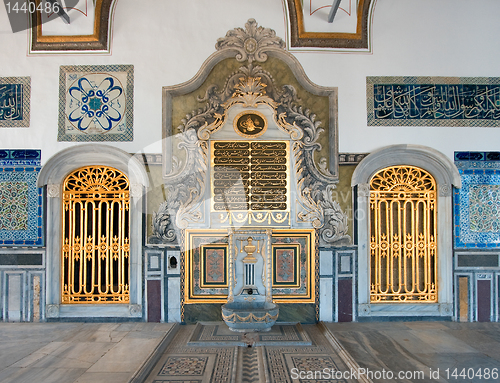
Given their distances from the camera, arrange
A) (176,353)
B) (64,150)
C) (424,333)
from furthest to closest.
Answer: (64,150) < (424,333) < (176,353)

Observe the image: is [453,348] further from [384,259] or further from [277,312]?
[277,312]

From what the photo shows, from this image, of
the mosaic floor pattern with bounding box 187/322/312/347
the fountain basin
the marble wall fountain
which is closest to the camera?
the mosaic floor pattern with bounding box 187/322/312/347

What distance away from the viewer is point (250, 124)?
15.2 feet

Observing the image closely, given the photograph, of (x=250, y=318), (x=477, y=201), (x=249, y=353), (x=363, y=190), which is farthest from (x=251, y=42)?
(x=249, y=353)

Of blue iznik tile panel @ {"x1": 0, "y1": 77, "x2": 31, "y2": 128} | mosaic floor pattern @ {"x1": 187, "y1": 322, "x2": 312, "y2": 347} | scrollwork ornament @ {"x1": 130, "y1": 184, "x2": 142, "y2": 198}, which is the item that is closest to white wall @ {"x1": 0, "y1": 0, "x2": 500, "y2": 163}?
blue iznik tile panel @ {"x1": 0, "y1": 77, "x2": 31, "y2": 128}

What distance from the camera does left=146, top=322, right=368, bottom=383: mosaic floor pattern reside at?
10.3ft

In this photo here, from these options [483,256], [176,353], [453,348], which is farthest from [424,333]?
[176,353]

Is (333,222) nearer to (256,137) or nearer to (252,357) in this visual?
(256,137)

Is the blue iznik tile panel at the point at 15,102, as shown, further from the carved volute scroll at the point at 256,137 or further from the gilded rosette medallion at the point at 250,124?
the gilded rosette medallion at the point at 250,124

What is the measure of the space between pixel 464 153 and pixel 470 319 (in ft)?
6.77

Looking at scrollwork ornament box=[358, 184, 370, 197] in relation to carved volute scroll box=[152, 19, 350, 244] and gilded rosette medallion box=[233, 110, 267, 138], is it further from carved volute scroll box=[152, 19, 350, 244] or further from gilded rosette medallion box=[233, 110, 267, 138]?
gilded rosette medallion box=[233, 110, 267, 138]

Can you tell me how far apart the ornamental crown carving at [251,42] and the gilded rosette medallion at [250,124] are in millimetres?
673

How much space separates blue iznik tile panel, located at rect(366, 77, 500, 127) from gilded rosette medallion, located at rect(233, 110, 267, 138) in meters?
1.36

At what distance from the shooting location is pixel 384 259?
469 cm
